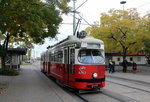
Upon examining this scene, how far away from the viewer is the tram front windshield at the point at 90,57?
963cm

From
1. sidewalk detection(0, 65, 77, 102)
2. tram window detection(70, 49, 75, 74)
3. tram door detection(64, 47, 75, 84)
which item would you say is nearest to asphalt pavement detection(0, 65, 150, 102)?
sidewalk detection(0, 65, 77, 102)

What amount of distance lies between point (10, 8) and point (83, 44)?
4.51m

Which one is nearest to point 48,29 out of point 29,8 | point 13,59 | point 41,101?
point 29,8

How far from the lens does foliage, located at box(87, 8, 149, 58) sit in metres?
24.2

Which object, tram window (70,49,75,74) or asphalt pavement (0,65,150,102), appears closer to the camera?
asphalt pavement (0,65,150,102)

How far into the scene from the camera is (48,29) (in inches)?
642

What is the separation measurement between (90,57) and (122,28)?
1662cm

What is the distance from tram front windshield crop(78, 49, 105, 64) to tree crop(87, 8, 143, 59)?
14954mm

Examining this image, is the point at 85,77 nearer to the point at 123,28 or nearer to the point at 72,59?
the point at 72,59

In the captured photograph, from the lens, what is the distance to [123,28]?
82.1 ft

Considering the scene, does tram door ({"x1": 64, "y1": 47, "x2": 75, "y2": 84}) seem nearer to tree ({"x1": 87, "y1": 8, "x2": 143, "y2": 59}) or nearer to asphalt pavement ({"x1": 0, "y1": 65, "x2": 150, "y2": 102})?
asphalt pavement ({"x1": 0, "y1": 65, "x2": 150, "y2": 102})

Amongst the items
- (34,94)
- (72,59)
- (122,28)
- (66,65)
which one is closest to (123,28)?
(122,28)

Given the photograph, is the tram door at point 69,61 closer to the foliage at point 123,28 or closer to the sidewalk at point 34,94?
the sidewalk at point 34,94

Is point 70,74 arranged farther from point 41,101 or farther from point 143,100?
point 143,100
